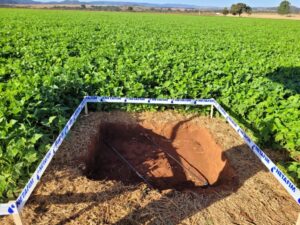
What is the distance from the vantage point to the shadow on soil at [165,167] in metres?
3.59

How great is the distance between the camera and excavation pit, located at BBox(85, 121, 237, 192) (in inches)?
195

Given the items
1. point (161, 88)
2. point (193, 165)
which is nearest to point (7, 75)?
point (161, 88)

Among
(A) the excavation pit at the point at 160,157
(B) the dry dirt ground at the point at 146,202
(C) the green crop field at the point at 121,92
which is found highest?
(C) the green crop field at the point at 121,92

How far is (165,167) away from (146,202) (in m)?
1.77

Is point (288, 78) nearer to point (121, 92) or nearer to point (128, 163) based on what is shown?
point (121, 92)

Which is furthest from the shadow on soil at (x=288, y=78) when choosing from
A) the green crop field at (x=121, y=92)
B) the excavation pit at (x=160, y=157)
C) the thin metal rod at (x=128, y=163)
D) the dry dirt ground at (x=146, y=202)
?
the thin metal rod at (x=128, y=163)

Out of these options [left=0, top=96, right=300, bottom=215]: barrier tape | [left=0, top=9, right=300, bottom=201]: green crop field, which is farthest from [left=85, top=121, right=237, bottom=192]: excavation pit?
[left=0, top=9, right=300, bottom=201]: green crop field

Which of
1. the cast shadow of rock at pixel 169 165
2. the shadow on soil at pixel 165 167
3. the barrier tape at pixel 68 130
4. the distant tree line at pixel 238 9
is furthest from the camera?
the distant tree line at pixel 238 9

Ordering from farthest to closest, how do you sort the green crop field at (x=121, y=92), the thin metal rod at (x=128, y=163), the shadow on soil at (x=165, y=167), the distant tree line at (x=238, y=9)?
the distant tree line at (x=238, y=9)
the thin metal rod at (x=128, y=163)
the green crop field at (x=121, y=92)
the shadow on soil at (x=165, y=167)

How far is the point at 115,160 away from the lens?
217 inches

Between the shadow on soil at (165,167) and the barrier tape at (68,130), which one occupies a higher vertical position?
the barrier tape at (68,130)

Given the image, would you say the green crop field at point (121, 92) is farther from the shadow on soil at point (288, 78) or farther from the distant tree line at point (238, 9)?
the distant tree line at point (238, 9)

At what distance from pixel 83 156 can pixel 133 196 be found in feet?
4.69

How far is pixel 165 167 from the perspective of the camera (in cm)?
536
